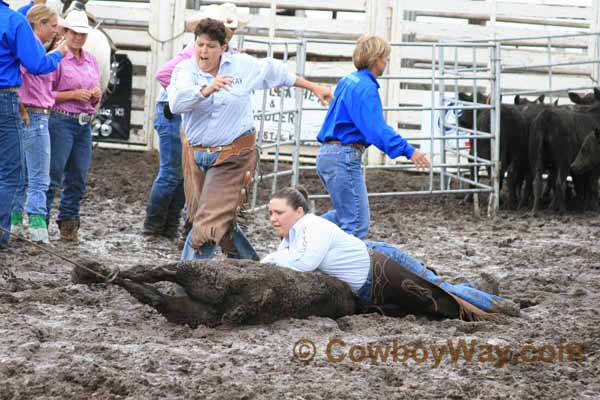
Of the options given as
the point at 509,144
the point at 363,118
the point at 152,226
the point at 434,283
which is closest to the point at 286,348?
the point at 434,283

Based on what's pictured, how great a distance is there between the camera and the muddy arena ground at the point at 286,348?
435 cm

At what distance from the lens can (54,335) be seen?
5.16 m

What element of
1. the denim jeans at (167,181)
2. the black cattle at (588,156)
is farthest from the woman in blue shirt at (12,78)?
the black cattle at (588,156)

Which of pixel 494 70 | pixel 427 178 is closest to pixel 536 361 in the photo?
pixel 494 70

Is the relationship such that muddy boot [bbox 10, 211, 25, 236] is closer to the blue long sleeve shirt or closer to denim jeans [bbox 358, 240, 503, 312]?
the blue long sleeve shirt

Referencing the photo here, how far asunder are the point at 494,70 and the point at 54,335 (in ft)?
26.2

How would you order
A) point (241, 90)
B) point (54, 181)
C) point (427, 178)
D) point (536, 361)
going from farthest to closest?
point (427, 178)
point (54, 181)
point (241, 90)
point (536, 361)

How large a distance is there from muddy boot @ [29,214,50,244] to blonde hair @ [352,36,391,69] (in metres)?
2.71

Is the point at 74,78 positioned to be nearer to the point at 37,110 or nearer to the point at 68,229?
the point at 37,110

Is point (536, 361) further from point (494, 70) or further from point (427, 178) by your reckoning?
point (427, 178)

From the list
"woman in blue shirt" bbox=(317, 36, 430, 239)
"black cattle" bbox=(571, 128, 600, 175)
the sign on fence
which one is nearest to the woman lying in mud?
"woman in blue shirt" bbox=(317, 36, 430, 239)

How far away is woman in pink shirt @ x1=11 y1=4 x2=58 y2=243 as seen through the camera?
25.9 feet

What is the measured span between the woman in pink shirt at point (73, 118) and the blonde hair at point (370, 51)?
2298mm

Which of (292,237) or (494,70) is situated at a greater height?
(494,70)
